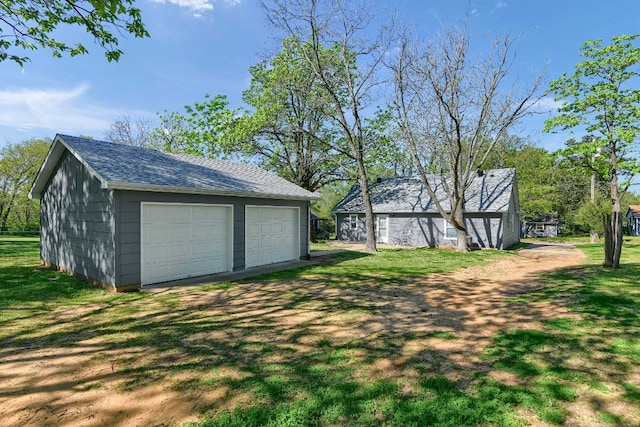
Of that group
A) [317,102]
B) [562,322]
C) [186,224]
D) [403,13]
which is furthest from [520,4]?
[186,224]

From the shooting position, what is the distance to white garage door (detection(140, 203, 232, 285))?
27.3 ft

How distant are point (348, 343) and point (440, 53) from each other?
15.8 meters

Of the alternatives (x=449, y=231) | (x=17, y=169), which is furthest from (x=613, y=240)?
(x=17, y=169)

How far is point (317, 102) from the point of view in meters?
18.9

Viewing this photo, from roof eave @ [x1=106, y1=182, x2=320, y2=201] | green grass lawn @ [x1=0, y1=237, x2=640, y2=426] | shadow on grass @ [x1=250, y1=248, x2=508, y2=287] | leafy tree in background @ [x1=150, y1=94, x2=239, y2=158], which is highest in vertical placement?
leafy tree in background @ [x1=150, y1=94, x2=239, y2=158]

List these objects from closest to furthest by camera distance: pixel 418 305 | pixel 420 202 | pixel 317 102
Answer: pixel 418 305 → pixel 317 102 → pixel 420 202

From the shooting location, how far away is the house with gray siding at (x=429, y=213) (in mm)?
18922

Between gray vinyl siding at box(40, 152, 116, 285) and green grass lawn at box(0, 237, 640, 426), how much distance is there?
974 millimetres

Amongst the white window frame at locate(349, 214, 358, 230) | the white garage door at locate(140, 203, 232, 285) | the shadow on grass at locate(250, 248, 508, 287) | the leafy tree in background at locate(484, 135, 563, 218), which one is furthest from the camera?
the leafy tree in background at locate(484, 135, 563, 218)

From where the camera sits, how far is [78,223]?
8.99 meters

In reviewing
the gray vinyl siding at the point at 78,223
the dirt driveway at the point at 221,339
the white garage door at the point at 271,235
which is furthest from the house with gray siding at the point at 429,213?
the gray vinyl siding at the point at 78,223

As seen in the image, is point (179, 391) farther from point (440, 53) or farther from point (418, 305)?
point (440, 53)

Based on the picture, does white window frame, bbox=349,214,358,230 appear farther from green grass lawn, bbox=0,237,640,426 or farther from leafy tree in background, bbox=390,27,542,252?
green grass lawn, bbox=0,237,640,426

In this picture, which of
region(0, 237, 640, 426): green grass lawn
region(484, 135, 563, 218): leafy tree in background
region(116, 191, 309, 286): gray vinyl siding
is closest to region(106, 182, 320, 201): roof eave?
region(116, 191, 309, 286): gray vinyl siding
